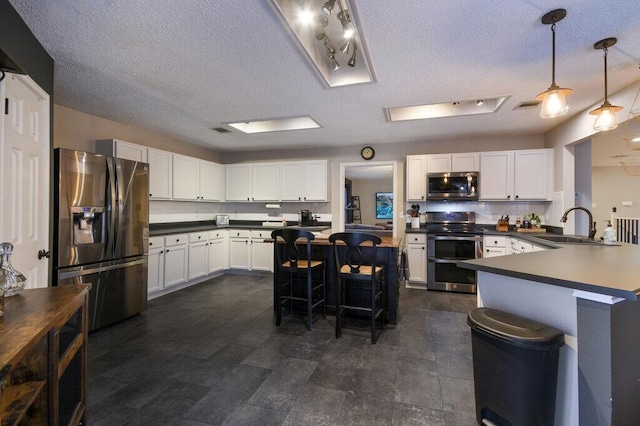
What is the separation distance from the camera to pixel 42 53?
214cm

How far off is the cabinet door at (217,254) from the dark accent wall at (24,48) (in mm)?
3183

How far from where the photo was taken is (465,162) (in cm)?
456

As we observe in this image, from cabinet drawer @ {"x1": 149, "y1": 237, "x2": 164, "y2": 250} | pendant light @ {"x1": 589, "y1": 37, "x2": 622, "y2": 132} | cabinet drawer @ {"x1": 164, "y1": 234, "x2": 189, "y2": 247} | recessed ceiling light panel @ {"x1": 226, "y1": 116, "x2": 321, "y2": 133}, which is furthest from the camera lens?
recessed ceiling light panel @ {"x1": 226, "y1": 116, "x2": 321, "y2": 133}

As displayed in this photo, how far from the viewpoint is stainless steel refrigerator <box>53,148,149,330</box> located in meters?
2.73

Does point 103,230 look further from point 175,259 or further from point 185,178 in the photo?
point 185,178

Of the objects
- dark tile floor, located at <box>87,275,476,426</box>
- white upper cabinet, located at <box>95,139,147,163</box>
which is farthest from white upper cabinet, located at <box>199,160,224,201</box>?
dark tile floor, located at <box>87,275,476,426</box>

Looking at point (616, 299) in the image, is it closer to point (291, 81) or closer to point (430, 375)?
point (430, 375)

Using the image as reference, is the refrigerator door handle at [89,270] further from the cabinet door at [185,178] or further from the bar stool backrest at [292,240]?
the bar stool backrest at [292,240]

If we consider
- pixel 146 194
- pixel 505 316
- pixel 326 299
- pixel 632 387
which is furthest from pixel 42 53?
pixel 632 387

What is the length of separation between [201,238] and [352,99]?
331 centimetres

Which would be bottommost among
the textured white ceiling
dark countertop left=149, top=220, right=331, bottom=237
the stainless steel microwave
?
dark countertop left=149, top=220, right=331, bottom=237

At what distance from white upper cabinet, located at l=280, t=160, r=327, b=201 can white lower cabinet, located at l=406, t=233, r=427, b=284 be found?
174 centimetres

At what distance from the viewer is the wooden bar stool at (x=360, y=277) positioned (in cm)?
268

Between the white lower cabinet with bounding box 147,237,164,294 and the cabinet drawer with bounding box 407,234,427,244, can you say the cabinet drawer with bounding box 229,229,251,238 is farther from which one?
the cabinet drawer with bounding box 407,234,427,244
